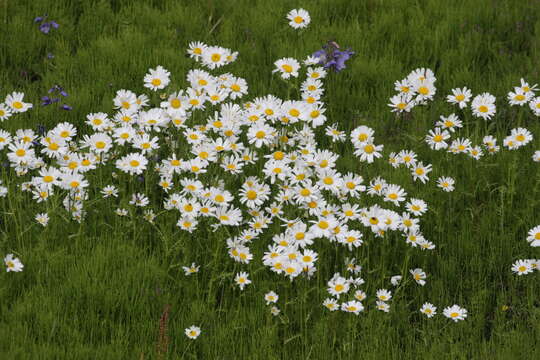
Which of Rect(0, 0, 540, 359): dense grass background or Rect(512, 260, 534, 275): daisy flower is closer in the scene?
Rect(0, 0, 540, 359): dense grass background

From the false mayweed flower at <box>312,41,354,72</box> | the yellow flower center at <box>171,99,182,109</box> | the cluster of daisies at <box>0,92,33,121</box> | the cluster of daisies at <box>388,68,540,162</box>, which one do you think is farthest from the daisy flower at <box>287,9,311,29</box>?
the cluster of daisies at <box>0,92,33,121</box>

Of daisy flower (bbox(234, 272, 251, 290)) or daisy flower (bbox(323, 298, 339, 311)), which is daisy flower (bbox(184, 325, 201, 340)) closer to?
daisy flower (bbox(234, 272, 251, 290))

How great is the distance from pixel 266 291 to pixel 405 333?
707 millimetres

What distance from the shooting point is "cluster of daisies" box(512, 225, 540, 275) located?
3575 mm

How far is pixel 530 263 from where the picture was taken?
3.58 meters

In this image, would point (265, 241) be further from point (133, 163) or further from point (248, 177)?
point (133, 163)

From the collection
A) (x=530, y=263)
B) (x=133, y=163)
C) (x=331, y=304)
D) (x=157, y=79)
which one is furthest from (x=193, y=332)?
(x=530, y=263)

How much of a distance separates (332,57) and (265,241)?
5.68 feet

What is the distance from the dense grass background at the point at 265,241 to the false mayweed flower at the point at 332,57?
281 mm

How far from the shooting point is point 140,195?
12.9 ft

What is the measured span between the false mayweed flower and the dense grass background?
281 millimetres

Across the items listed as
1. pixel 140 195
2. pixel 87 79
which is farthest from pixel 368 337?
pixel 87 79

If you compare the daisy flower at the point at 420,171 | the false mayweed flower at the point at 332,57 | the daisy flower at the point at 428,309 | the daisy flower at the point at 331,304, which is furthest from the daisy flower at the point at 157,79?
the daisy flower at the point at 428,309

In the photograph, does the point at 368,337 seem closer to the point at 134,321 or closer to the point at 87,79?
the point at 134,321
